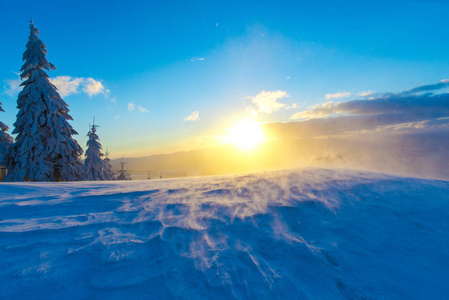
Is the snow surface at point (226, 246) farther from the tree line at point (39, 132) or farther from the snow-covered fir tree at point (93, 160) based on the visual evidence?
the snow-covered fir tree at point (93, 160)

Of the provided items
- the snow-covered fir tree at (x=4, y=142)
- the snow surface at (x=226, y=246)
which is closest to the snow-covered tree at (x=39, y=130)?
the snow-covered fir tree at (x=4, y=142)

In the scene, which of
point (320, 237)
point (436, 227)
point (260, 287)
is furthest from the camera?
point (436, 227)

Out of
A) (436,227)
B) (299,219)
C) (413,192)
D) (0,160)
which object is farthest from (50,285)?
(0,160)

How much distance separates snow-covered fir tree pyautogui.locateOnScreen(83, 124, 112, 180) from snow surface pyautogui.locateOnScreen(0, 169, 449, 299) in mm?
17647

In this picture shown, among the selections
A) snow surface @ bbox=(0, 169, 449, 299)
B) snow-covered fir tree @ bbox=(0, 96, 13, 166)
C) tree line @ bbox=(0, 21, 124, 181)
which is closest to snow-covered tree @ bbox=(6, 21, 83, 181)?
tree line @ bbox=(0, 21, 124, 181)

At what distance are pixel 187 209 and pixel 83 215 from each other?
1.74 meters

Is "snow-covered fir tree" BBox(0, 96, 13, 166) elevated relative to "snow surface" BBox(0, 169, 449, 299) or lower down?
elevated

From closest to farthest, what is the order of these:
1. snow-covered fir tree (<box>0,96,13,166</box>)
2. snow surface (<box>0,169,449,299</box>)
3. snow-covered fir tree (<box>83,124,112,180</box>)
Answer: snow surface (<box>0,169,449,299</box>), snow-covered fir tree (<box>0,96,13,166</box>), snow-covered fir tree (<box>83,124,112,180</box>)

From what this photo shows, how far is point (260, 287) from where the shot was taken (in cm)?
197

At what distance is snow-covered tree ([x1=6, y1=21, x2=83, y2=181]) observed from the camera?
12.8m

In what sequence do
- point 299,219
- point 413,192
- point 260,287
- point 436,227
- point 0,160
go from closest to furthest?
point 260,287, point 436,227, point 299,219, point 413,192, point 0,160

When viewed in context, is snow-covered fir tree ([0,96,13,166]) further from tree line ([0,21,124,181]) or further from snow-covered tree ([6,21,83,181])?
snow-covered tree ([6,21,83,181])

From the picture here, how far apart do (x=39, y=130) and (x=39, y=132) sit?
132 millimetres

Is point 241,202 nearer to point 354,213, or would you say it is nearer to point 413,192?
point 354,213
